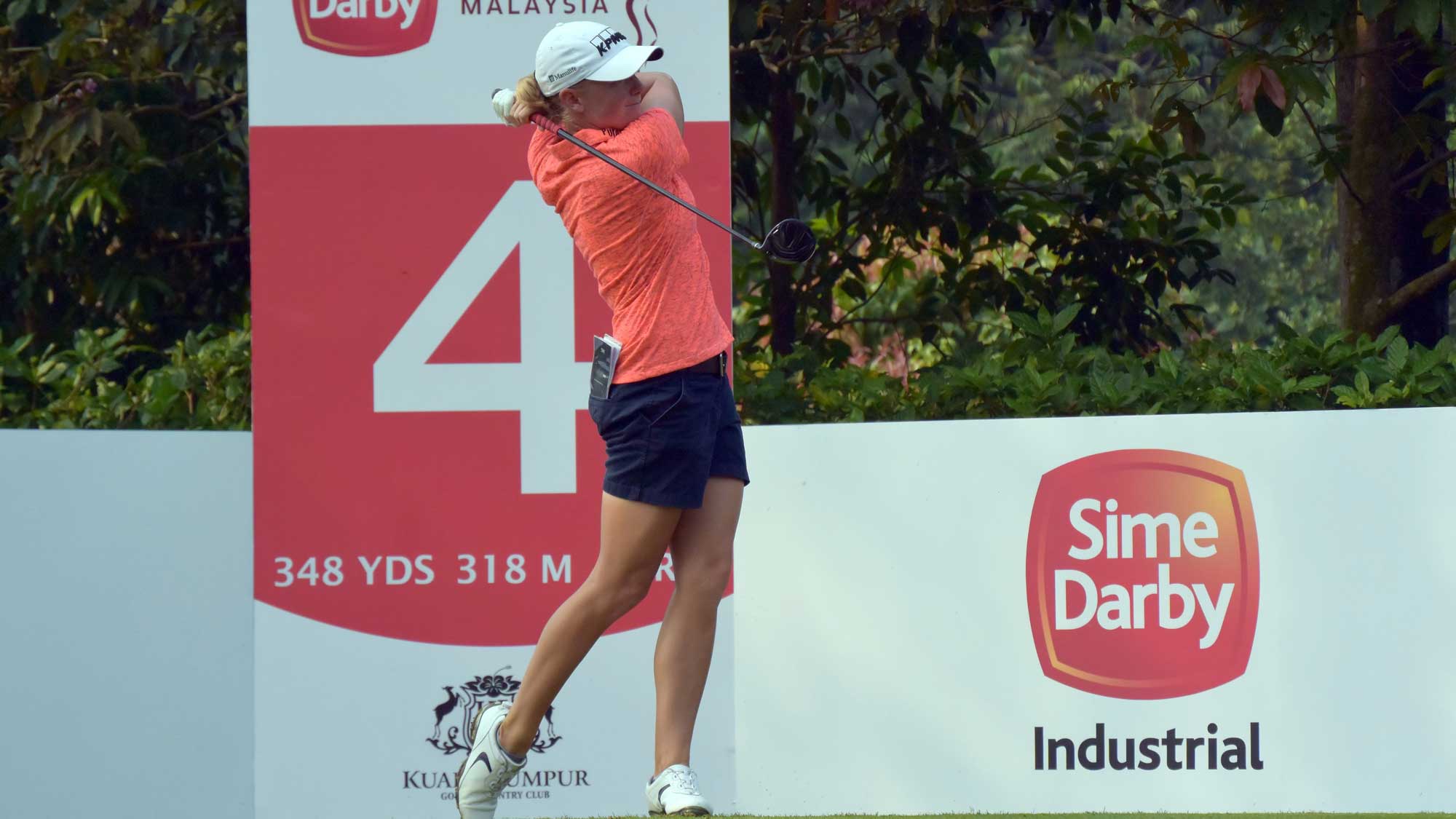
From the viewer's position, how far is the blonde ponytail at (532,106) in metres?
3.16

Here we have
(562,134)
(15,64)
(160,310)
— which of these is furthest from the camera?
(160,310)

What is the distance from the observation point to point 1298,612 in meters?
4.15

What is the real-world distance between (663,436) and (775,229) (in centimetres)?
48

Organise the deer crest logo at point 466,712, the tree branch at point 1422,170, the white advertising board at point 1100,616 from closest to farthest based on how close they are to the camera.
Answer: the white advertising board at point 1100,616
the deer crest logo at point 466,712
the tree branch at point 1422,170

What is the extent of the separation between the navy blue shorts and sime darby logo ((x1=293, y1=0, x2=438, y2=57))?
1.47 m

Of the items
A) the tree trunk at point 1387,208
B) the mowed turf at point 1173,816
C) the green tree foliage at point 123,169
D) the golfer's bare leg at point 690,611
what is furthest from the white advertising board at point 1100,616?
the green tree foliage at point 123,169

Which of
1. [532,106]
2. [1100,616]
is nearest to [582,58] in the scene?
[532,106]

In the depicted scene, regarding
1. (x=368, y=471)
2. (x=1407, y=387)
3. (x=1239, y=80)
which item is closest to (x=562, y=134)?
(x=368, y=471)

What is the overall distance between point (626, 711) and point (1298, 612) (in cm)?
176

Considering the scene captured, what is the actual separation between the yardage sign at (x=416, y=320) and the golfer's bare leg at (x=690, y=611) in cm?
95

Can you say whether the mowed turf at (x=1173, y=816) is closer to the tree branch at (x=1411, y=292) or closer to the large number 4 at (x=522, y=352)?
the large number 4 at (x=522, y=352)

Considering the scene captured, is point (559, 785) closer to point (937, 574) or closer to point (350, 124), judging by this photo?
point (937, 574)

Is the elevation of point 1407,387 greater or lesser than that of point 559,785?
greater

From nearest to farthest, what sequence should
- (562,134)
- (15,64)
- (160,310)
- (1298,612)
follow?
(562,134) → (1298,612) → (15,64) → (160,310)
